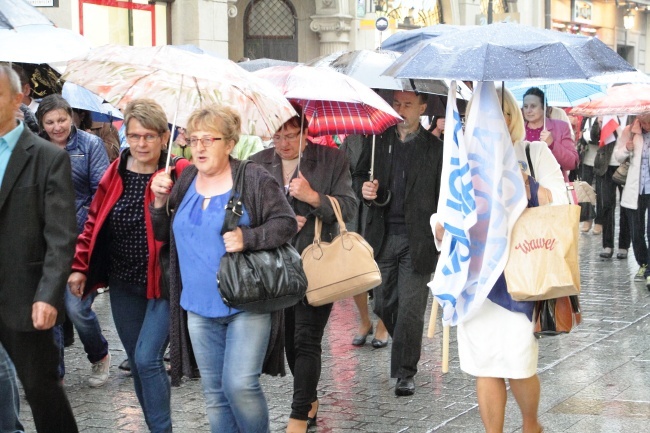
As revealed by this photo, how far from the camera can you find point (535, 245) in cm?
535

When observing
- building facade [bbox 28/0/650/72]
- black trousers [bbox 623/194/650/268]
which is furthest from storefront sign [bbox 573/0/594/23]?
black trousers [bbox 623/194/650/268]

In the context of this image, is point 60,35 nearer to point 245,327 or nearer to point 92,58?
point 92,58

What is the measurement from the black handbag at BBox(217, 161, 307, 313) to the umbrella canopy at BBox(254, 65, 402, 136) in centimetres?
126

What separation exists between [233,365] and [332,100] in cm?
189

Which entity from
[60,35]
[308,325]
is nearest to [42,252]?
[308,325]

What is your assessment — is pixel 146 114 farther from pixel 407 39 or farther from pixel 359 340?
pixel 407 39

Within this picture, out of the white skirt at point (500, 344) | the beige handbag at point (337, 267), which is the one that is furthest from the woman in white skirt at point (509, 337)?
the beige handbag at point (337, 267)

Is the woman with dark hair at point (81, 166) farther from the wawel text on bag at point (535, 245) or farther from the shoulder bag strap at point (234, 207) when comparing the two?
the wawel text on bag at point (535, 245)

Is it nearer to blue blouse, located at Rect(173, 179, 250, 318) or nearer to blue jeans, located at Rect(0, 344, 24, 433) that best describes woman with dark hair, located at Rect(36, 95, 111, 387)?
blue jeans, located at Rect(0, 344, 24, 433)

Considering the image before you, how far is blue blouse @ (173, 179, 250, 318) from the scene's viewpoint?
5.21 m

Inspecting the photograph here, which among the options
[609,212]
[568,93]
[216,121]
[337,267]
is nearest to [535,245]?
[337,267]

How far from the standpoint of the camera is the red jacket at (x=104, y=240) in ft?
18.6

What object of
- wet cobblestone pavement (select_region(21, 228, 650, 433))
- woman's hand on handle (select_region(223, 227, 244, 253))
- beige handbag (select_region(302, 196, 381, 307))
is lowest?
wet cobblestone pavement (select_region(21, 228, 650, 433))

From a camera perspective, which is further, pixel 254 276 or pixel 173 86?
pixel 173 86
